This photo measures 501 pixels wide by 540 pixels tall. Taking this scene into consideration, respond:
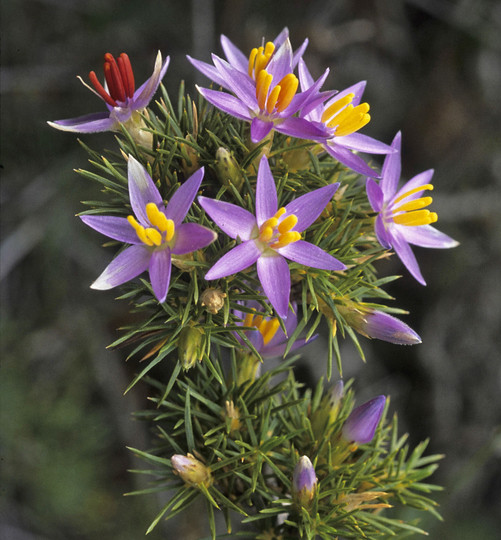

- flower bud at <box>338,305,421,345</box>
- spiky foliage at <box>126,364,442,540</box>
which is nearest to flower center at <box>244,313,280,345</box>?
spiky foliage at <box>126,364,442,540</box>

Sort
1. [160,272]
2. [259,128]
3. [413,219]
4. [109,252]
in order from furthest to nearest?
[109,252], [413,219], [259,128], [160,272]

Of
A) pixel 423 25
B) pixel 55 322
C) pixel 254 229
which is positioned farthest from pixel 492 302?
pixel 254 229

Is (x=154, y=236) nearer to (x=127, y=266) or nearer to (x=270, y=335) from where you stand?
(x=127, y=266)

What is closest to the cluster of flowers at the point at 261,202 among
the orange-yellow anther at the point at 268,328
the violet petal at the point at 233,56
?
the violet petal at the point at 233,56

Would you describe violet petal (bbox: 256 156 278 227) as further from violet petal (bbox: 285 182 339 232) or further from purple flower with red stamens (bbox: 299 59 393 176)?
purple flower with red stamens (bbox: 299 59 393 176)

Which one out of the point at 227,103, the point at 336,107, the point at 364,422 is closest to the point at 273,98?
the point at 227,103

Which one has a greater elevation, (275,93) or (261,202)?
(275,93)

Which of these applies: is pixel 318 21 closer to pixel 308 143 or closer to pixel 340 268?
pixel 308 143
